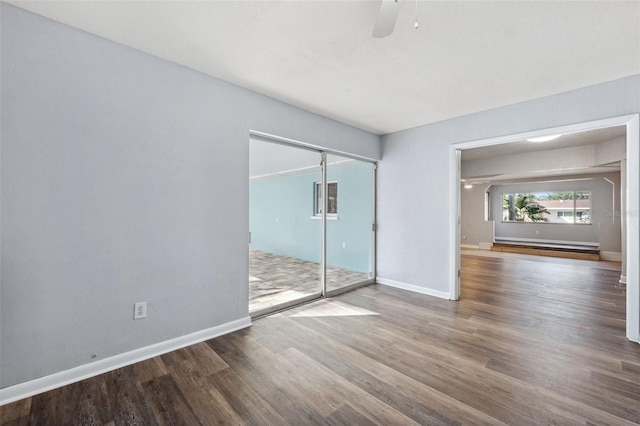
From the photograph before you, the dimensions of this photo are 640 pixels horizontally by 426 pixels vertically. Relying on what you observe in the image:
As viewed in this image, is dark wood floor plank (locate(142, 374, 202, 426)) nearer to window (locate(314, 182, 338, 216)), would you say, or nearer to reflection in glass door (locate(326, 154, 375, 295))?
reflection in glass door (locate(326, 154, 375, 295))

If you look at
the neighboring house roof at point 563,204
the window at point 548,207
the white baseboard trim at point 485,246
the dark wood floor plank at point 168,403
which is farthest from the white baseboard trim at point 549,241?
the dark wood floor plank at point 168,403

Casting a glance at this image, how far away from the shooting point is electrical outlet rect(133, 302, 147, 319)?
216 cm

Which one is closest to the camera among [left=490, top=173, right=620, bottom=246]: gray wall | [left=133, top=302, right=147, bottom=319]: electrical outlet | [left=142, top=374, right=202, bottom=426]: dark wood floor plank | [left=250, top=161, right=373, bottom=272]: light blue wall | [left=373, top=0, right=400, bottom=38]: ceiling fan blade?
[left=373, top=0, right=400, bottom=38]: ceiling fan blade

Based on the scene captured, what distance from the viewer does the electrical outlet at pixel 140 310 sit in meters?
2.16

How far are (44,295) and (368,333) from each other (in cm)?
251

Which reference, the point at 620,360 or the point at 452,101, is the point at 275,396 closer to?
the point at 620,360

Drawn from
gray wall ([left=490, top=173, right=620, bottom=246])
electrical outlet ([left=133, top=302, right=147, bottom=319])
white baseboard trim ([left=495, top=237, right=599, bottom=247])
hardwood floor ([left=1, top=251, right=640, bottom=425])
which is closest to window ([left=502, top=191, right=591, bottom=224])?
gray wall ([left=490, top=173, right=620, bottom=246])

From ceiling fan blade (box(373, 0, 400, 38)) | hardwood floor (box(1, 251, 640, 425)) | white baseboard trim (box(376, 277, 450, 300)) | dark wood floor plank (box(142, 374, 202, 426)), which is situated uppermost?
ceiling fan blade (box(373, 0, 400, 38))

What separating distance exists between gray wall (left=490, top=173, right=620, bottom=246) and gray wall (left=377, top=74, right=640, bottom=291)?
653cm

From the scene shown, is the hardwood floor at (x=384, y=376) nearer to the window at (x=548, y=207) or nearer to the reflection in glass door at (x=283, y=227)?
the reflection in glass door at (x=283, y=227)

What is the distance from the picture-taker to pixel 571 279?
4.84 metres

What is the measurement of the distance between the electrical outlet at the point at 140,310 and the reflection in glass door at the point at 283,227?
1.10 meters

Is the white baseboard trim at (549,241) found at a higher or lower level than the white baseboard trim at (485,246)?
higher

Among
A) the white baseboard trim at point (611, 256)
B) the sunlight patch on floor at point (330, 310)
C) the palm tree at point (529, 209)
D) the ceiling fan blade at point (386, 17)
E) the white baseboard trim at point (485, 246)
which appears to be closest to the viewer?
the ceiling fan blade at point (386, 17)
